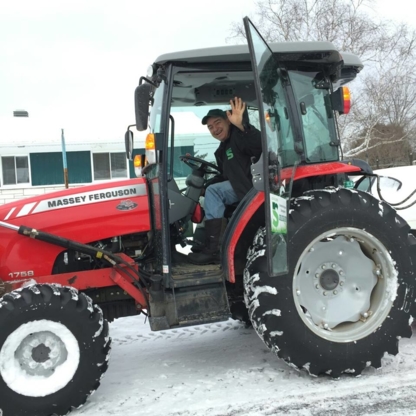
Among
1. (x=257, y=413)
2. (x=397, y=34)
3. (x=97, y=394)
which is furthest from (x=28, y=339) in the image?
(x=397, y=34)

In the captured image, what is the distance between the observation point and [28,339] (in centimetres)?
290

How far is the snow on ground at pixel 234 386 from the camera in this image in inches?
111

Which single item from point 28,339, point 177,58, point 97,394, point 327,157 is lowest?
point 97,394

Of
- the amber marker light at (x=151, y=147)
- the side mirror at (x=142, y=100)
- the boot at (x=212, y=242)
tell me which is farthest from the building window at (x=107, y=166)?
the side mirror at (x=142, y=100)

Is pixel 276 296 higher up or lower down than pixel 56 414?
higher up

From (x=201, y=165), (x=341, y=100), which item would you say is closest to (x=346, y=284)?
(x=341, y=100)

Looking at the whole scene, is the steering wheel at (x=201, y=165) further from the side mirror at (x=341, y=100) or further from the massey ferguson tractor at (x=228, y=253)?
the side mirror at (x=341, y=100)

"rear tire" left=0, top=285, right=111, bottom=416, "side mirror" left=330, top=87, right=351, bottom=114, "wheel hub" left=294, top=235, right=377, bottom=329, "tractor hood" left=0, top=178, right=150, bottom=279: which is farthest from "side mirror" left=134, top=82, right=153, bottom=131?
"wheel hub" left=294, top=235, right=377, bottom=329

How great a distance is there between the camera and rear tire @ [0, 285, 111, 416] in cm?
280

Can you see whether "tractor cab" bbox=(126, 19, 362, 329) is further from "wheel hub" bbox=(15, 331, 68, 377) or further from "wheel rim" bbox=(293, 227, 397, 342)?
"wheel hub" bbox=(15, 331, 68, 377)

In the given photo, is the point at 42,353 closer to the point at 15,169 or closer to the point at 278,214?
the point at 278,214

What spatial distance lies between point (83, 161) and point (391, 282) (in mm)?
14864

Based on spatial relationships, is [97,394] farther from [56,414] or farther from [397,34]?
[397,34]

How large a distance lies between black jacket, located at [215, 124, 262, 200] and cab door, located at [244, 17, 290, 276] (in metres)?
0.33
